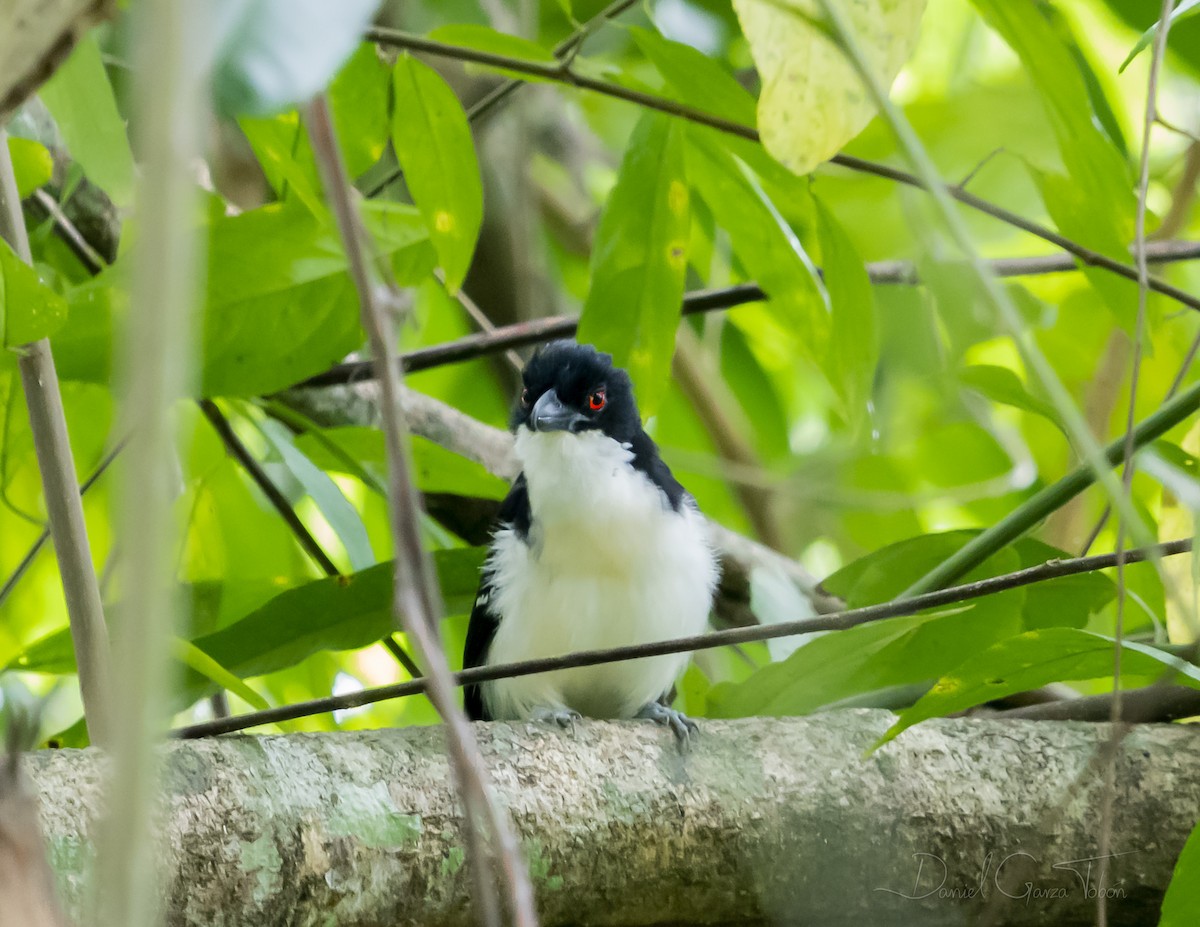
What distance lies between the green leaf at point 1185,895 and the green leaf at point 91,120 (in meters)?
1.42

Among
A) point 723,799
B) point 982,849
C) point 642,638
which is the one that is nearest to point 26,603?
point 642,638

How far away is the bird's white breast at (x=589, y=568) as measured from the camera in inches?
114

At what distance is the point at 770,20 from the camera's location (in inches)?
42.6

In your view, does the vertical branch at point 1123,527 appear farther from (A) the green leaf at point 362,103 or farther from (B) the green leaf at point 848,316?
(A) the green leaf at point 362,103

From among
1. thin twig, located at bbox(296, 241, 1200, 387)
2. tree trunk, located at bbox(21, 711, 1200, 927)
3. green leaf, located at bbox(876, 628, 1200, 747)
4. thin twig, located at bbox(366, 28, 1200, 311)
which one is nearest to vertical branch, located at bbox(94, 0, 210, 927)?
tree trunk, located at bbox(21, 711, 1200, 927)

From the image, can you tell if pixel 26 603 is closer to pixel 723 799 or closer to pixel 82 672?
pixel 82 672

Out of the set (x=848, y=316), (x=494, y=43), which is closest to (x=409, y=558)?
(x=494, y=43)

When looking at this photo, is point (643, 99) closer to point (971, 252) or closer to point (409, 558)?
point (971, 252)

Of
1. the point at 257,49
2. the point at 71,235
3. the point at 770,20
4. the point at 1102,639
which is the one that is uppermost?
the point at 71,235

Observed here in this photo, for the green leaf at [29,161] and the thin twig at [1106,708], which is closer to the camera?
the green leaf at [29,161]

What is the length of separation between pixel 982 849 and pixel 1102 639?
1.54 feet

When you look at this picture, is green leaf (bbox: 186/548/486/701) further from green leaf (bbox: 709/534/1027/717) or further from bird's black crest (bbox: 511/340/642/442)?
bird's black crest (bbox: 511/340/642/442)

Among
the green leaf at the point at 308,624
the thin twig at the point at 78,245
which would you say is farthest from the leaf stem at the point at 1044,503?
the thin twig at the point at 78,245
